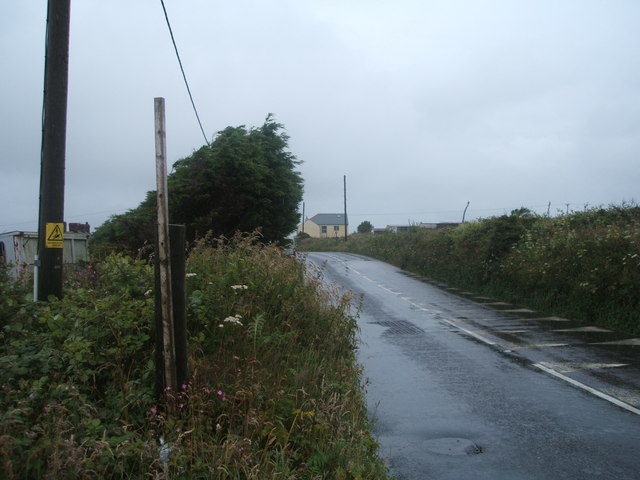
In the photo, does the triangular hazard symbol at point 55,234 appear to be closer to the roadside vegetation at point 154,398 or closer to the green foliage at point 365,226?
the roadside vegetation at point 154,398

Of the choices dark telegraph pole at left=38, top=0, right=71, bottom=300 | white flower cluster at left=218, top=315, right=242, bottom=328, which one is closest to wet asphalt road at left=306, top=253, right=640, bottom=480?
white flower cluster at left=218, top=315, right=242, bottom=328

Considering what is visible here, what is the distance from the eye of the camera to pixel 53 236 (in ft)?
22.9

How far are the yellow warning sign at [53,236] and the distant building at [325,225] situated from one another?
120667 mm

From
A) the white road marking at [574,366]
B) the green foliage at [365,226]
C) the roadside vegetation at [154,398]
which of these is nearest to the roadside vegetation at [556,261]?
the white road marking at [574,366]

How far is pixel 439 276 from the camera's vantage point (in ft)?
Result: 101

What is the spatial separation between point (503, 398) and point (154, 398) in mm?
5122

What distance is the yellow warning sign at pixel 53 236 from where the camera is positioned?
22.8 feet

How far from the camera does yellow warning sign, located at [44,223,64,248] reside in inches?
273

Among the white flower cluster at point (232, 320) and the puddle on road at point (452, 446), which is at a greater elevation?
the white flower cluster at point (232, 320)

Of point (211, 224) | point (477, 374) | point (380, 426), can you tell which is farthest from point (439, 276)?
point (380, 426)

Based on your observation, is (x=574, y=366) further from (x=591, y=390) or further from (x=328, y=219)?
(x=328, y=219)

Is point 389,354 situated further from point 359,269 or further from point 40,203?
point 359,269

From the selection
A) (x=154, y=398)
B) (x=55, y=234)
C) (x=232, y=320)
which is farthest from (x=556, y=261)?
(x=154, y=398)

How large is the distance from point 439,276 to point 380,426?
2437 centimetres
